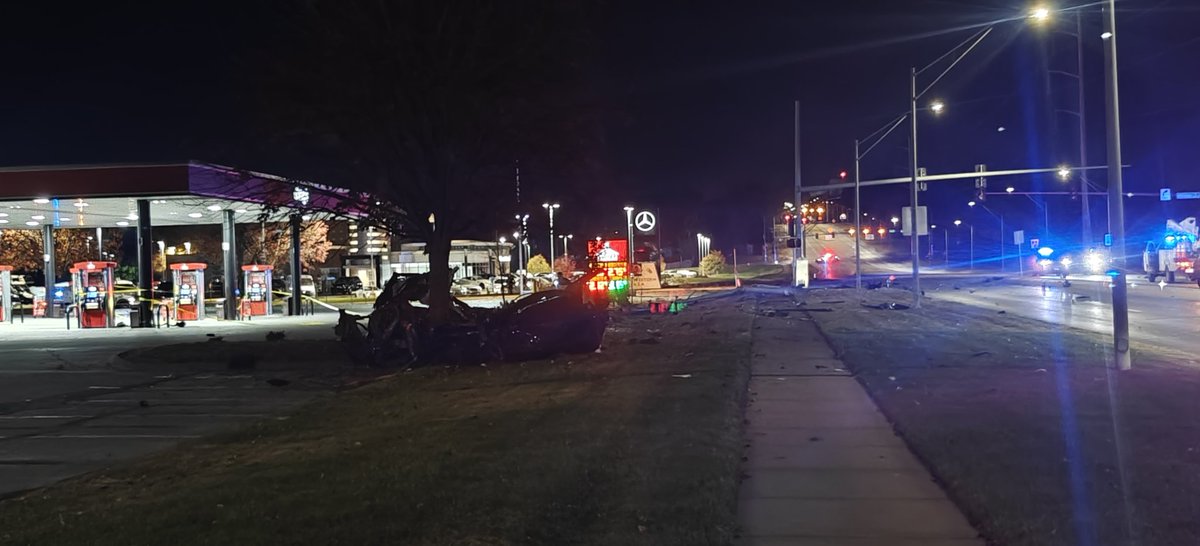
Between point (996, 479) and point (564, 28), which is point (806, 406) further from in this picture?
point (564, 28)

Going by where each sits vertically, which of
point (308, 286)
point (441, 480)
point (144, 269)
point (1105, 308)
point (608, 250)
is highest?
point (608, 250)

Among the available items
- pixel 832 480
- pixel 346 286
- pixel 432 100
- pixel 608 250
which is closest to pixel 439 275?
pixel 432 100

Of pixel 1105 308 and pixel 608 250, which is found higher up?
pixel 608 250

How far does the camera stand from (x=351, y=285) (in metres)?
63.4

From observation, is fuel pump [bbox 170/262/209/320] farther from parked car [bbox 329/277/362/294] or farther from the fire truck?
the fire truck

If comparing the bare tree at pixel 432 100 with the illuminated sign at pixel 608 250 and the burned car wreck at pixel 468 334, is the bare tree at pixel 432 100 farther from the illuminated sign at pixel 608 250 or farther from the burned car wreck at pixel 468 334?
the illuminated sign at pixel 608 250

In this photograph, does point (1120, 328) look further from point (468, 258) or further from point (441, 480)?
point (468, 258)

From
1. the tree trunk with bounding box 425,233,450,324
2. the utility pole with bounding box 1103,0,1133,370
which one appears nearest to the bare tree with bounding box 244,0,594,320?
the tree trunk with bounding box 425,233,450,324

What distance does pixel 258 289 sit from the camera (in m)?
35.5

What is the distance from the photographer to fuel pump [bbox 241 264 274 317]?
35.2 metres

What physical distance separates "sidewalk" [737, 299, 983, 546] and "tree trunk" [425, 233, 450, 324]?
761 cm

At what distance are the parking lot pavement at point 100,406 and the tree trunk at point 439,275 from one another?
3.00 m

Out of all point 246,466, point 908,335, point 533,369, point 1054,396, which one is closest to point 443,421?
point 246,466

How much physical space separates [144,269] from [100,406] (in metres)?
19.1
